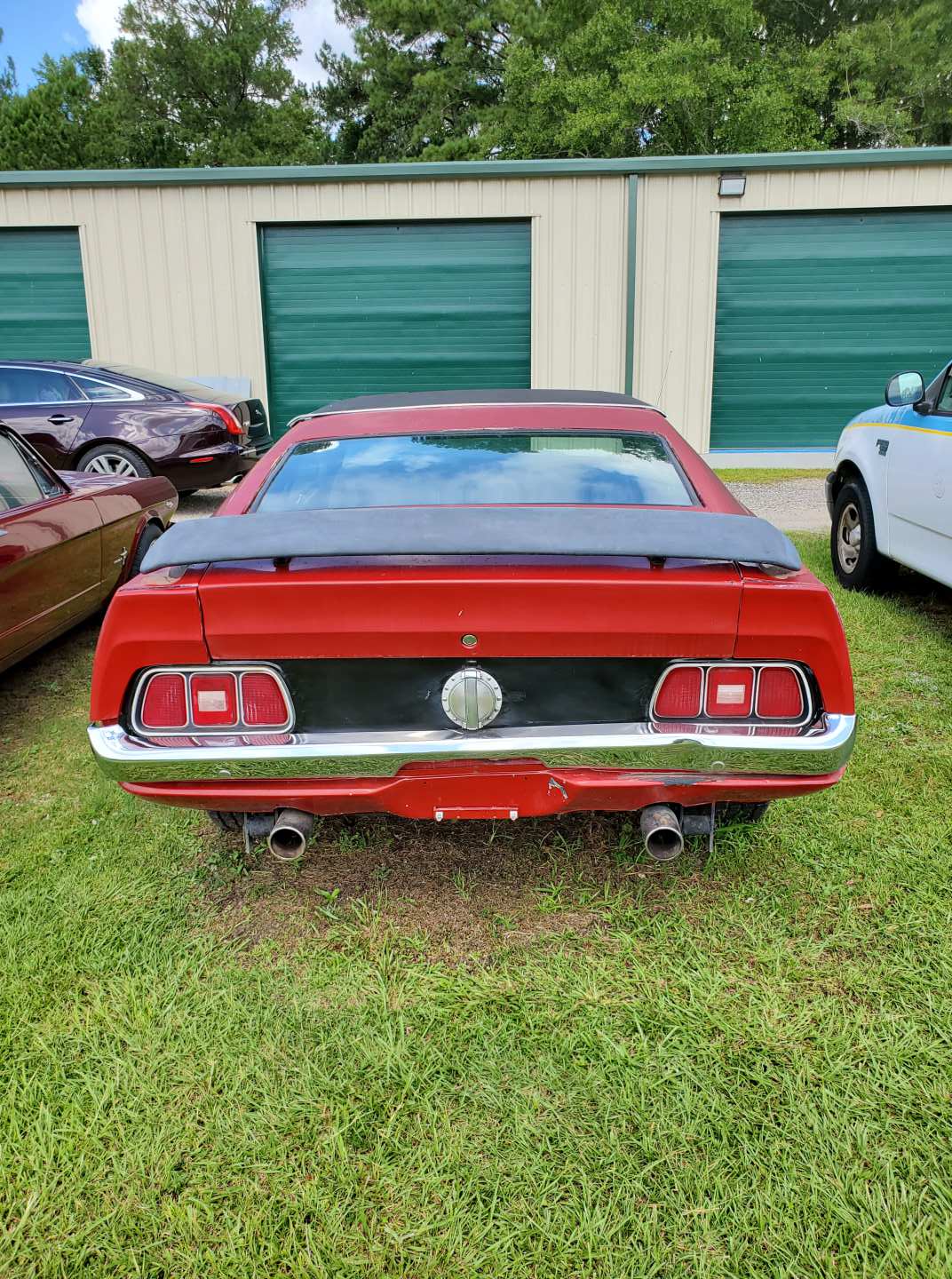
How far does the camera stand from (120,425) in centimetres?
862

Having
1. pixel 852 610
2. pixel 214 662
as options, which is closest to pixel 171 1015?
pixel 214 662

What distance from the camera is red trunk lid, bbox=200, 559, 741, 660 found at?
2.15m

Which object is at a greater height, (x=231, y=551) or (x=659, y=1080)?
→ (x=231, y=551)

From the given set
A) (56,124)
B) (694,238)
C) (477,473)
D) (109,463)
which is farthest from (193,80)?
(477,473)

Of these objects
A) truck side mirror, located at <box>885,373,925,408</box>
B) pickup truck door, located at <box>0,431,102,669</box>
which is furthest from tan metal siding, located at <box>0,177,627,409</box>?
pickup truck door, located at <box>0,431,102,669</box>

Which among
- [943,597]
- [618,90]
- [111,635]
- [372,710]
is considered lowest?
[943,597]

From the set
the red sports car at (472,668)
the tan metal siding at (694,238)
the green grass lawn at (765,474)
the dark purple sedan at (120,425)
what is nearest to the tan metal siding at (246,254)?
the tan metal siding at (694,238)

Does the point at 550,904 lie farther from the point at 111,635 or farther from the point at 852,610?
the point at 852,610

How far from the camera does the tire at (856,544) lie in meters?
5.48

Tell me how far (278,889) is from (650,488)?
1.68 metres

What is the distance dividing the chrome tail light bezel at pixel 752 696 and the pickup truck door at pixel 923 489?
2.76 metres

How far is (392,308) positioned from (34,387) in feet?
18.1

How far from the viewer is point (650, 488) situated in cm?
281

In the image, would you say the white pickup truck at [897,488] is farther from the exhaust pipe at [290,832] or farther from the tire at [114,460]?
the tire at [114,460]
